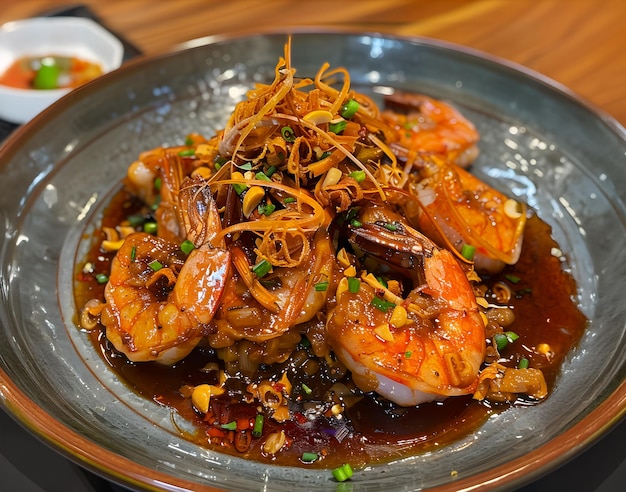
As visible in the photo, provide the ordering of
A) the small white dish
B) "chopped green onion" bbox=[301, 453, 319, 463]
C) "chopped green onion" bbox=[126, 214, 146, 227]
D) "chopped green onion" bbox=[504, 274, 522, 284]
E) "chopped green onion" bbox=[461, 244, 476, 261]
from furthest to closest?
the small white dish < "chopped green onion" bbox=[126, 214, 146, 227] < "chopped green onion" bbox=[504, 274, 522, 284] < "chopped green onion" bbox=[461, 244, 476, 261] < "chopped green onion" bbox=[301, 453, 319, 463]

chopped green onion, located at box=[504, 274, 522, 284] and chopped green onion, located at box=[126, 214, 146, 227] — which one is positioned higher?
chopped green onion, located at box=[504, 274, 522, 284]

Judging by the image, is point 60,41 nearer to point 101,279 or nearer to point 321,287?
point 101,279

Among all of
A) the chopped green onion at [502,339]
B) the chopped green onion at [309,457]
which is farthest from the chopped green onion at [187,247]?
the chopped green onion at [502,339]

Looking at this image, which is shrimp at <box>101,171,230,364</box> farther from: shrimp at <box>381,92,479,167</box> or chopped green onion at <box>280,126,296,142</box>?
shrimp at <box>381,92,479,167</box>

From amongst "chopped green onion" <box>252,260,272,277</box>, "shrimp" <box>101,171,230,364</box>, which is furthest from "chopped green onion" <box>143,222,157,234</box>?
"chopped green onion" <box>252,260,272,277</box>

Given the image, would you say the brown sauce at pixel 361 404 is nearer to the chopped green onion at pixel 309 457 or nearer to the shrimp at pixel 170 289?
the chopped green onion at pixel 309 457

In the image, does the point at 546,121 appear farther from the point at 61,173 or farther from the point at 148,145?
the point at 61,173
